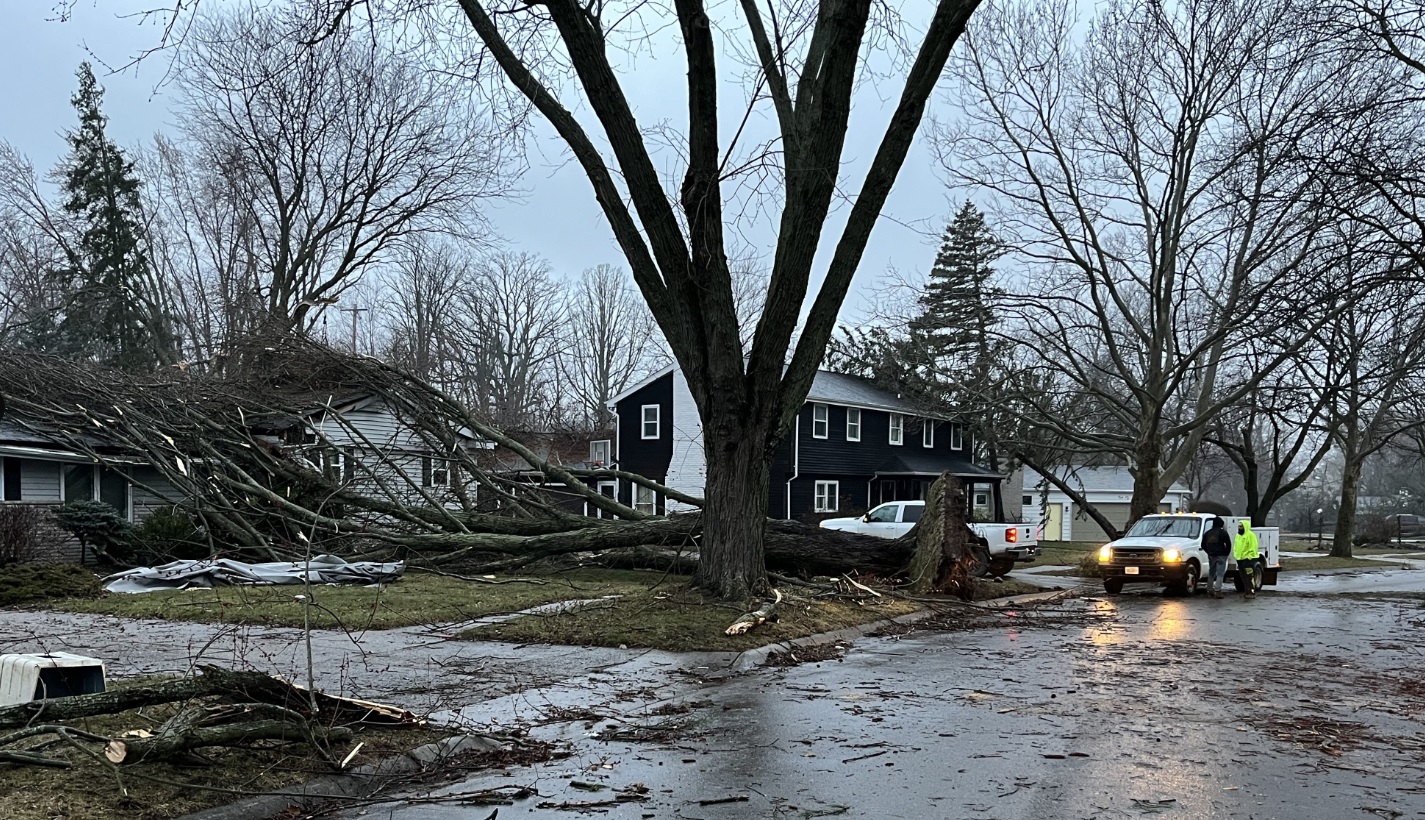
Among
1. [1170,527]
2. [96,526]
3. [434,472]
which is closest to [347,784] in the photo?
[434,472]

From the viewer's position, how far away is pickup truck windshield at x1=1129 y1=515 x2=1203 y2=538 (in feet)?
81.2

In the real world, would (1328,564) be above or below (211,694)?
below

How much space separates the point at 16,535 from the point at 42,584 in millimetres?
4994

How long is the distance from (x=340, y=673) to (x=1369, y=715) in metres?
8.34

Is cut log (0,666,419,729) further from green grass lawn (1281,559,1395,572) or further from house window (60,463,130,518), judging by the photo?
green grass lawn (1281,559,1395,572)

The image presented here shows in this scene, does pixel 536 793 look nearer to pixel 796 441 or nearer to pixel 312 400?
pixel 312 400

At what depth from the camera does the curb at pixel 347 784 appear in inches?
223

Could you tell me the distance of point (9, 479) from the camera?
24.6 meters

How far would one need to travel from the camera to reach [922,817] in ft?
19.3

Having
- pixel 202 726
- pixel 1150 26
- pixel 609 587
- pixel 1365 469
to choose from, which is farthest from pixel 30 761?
pixel 1365 469

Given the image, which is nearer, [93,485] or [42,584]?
[42,584]

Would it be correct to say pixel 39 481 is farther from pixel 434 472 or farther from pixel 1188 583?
pixel 1188 583

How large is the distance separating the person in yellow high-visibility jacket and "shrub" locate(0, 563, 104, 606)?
21.1 meters

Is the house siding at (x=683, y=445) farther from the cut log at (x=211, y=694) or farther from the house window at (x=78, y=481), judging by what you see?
the cut log at (x=211, y=694)
